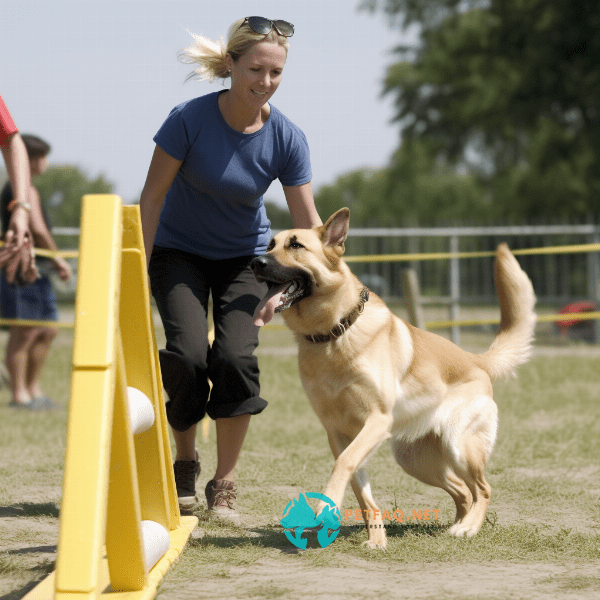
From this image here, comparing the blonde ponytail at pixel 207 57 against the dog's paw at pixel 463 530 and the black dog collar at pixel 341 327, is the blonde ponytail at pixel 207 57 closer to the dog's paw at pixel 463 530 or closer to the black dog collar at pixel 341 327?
the black dog collar at pixel 341 327

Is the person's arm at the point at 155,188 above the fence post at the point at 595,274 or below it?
above

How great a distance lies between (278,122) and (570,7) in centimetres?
2061

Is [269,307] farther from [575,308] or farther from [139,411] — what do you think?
[575,308]

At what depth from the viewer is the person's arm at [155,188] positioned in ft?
11.3

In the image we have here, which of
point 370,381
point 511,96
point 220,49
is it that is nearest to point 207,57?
point 220,49

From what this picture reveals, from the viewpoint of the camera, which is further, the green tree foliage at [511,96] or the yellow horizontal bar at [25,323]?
the green tree foliage at [511,96]

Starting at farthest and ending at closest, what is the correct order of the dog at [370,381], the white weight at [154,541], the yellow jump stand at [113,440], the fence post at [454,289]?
1. the fence post at [454,289]
2. the dog at [370,381]
3. the white weight at [154,541]
4. the yellow jump stand at [113,440]

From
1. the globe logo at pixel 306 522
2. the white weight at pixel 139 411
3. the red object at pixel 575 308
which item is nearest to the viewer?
the white weight at pixel 139 411

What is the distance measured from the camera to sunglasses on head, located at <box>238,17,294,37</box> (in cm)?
336

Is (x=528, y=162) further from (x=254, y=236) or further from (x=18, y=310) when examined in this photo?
(x=254, y=236)

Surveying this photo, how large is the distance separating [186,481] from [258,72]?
1878mm

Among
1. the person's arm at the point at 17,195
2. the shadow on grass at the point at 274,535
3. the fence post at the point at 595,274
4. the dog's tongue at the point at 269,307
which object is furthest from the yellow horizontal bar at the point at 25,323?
the fence post at the point at 595,274

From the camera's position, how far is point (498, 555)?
3.04 meters

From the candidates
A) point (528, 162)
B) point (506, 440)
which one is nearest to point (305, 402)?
point (506, 440)
